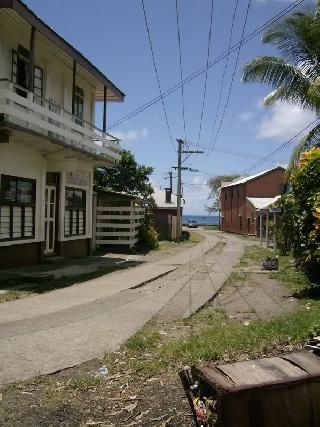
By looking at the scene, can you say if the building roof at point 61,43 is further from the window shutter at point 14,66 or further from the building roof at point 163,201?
the building roof at point 163,201

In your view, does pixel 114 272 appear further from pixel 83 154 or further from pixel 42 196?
pixel 83 154

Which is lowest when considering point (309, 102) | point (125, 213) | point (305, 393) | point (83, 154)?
point (305, 393)

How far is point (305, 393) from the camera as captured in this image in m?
3.91

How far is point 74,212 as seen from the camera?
68.0 ft

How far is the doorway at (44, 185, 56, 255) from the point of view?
18.4 meters

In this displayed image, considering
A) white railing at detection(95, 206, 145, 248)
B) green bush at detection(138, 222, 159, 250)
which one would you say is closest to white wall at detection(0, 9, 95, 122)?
white railing at detection(95, 206, 145, 248)

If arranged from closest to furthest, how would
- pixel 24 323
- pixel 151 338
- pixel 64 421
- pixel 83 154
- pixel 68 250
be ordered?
pixel 64 421, pixel 151 338, pixel 24 323, pixel 83 154, pixel 68 250

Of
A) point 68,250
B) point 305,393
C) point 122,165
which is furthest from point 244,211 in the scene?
point 305,393

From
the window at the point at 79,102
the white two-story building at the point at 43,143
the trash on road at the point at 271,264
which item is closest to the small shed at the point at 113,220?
the white two-story building at the point at 43,143

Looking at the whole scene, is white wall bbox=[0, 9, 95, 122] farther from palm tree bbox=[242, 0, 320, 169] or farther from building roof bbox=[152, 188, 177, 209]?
building roof bbox=[152, 188, 177, 209]

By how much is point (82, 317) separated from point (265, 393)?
5.64 meters

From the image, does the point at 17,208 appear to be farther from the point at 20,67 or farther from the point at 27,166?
the point at 20,67

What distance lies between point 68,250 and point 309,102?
1028 centimetres

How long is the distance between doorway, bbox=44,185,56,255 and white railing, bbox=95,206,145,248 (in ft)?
17.5
